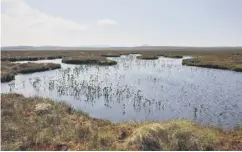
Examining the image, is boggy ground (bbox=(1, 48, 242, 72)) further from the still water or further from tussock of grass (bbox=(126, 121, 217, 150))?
tussock of grass (bbox=(126, 121, 217, 150))

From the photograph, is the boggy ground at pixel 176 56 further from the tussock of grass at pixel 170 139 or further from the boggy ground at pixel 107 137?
the tussock of grass at pixel 170 139

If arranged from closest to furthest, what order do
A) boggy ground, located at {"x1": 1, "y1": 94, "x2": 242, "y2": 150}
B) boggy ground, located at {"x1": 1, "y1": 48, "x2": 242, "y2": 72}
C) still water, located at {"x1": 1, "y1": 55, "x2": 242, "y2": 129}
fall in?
boggy ground, located at {"x1": 1, "y1": 94, "x2": 242, "y2": 150} < still water, located at {"x1": 1, "y1": 55, "x2": 242, "y2": 129} < boggy ground, located at {"x1": 1, "y1": 48, "x2": 242, "y2": 72}

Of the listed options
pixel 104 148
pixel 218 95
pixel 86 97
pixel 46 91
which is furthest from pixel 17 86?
pixel 104 148

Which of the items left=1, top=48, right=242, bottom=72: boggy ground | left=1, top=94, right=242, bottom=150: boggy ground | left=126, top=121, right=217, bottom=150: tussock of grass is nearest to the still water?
left=1, top=94, right=242, bottom=150: boggy ground

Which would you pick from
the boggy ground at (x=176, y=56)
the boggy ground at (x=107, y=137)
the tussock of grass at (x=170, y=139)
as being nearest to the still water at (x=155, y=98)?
the boggy ground at (x=107, y=137)

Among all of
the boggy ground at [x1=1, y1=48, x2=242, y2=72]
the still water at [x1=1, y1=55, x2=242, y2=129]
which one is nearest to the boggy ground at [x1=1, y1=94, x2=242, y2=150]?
the still water at [x1=1, y1=55, x2=242, y2=129]

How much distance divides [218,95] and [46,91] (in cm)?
1699

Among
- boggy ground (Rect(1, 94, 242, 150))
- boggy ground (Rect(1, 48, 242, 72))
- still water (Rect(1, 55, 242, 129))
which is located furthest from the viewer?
boggy ground (Rect(1, 48, 242, 72))

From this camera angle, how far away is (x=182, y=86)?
33.8 metres

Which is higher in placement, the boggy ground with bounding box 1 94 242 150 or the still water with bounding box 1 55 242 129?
the boggy ground with bounding box 1 94 242 150

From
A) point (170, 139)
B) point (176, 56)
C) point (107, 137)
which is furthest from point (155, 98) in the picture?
point (176, 56)

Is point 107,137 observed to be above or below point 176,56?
above

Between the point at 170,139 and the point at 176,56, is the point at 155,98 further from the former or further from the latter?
the point at 176,56

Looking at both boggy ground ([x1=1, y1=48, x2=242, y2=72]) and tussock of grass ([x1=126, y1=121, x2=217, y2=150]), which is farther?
boggy ground ([x1=1, y1=48, x2=242, y2=72])
